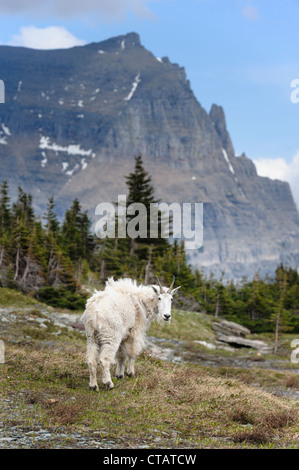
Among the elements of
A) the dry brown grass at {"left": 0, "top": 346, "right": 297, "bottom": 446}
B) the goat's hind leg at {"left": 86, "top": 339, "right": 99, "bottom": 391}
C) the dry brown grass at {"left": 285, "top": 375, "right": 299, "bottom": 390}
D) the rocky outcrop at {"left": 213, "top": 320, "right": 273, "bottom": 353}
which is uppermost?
the goat's hind leg at {"left": 86, "top": 339, "right": 99, "bottom": 391}

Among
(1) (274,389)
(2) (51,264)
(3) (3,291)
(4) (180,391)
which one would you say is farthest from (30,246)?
(4) (180,391)

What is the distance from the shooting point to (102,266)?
61.7 metres

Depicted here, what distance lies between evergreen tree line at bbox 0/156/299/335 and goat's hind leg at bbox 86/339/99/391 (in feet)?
84.2

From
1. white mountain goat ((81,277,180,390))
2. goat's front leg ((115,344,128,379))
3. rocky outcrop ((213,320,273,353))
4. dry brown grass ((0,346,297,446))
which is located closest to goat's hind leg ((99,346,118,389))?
white mountain goat ((81,277,180,390))

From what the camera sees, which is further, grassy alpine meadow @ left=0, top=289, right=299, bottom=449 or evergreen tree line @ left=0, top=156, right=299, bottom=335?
evergreen tree line @ left=0, top=156, right=299, bottom=335

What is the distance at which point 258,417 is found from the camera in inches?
421

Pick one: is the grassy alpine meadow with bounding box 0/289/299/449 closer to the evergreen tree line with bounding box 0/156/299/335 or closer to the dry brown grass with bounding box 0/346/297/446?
the dry brown grass with bounding box 0/346/297/446

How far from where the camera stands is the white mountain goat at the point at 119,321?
40.1 ft

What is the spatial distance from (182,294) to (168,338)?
23.1 meters

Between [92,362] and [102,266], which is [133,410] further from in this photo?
[102,266]

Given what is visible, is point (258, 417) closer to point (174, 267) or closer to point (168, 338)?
point (168, 338)

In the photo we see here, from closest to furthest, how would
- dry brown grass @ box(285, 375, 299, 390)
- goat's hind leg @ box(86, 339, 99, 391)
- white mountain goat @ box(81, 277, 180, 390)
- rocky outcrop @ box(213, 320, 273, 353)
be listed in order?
goat's hind leg @ box(86, 339, 99, 391) < white mountain goat @ box(81, 277, 180, 390) < dry brown grass @ box(285, 375, 299, 390) < rocky outcrop @ box(213, 320, 273, 353)

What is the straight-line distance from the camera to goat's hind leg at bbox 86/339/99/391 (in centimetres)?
1176

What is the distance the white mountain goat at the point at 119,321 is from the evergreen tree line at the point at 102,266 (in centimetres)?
2368
